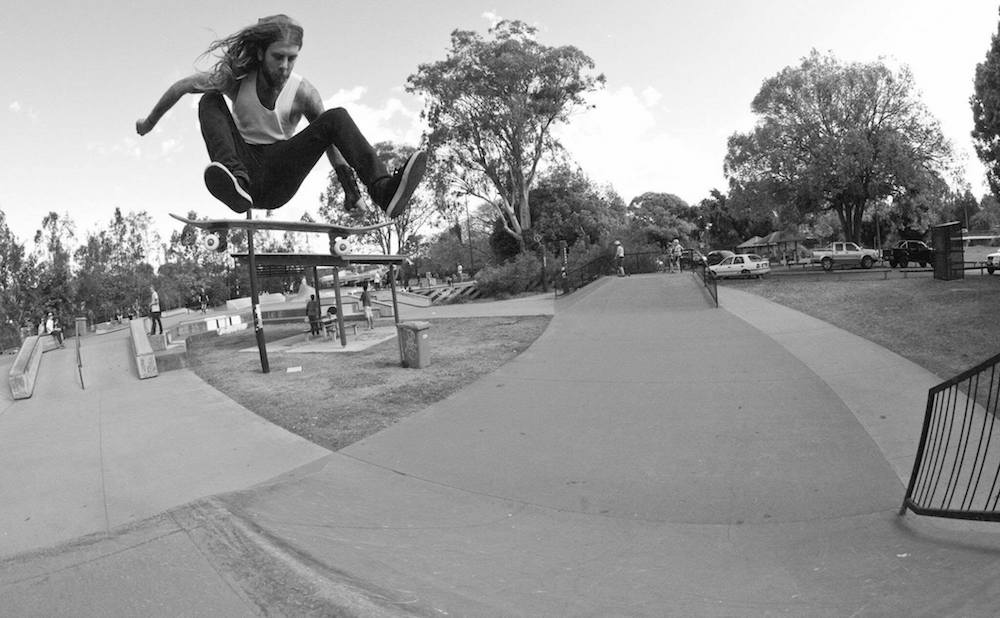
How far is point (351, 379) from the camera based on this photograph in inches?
399

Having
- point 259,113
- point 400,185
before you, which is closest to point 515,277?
point 259,113

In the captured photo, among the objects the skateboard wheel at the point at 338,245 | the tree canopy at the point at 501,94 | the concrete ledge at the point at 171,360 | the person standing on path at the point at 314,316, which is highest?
the tree canopy at the point at 501,94

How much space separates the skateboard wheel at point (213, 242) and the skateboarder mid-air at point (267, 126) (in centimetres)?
155

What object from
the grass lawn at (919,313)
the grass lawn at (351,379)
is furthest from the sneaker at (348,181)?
the grass lawn at (919,313)

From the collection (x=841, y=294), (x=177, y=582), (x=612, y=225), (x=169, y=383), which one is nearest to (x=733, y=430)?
(x=177, y=582)

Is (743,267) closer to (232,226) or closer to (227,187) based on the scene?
(232,226)

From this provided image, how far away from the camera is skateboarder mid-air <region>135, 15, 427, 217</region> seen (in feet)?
29.1

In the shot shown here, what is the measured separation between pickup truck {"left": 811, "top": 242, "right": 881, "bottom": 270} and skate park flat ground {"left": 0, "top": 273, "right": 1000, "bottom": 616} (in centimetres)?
2766

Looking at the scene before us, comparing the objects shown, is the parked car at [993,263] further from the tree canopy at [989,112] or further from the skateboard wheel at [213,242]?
the skateboard wheel at [213,242]

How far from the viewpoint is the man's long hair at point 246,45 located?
29.6ft

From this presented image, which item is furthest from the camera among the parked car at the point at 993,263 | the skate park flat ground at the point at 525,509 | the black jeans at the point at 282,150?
the parked car at the point at 993,263

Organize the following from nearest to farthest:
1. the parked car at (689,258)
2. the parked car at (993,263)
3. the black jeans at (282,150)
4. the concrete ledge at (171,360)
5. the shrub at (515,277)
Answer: the black jeans at (282,150) < the concrete ledge at (171,360) < the parked car at (993,263) < the shrub at (515,277) < the parked car at (689,258)

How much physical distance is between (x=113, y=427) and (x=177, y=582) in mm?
5432

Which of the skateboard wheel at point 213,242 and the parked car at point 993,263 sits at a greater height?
the skateboard wheel at point 213,242
